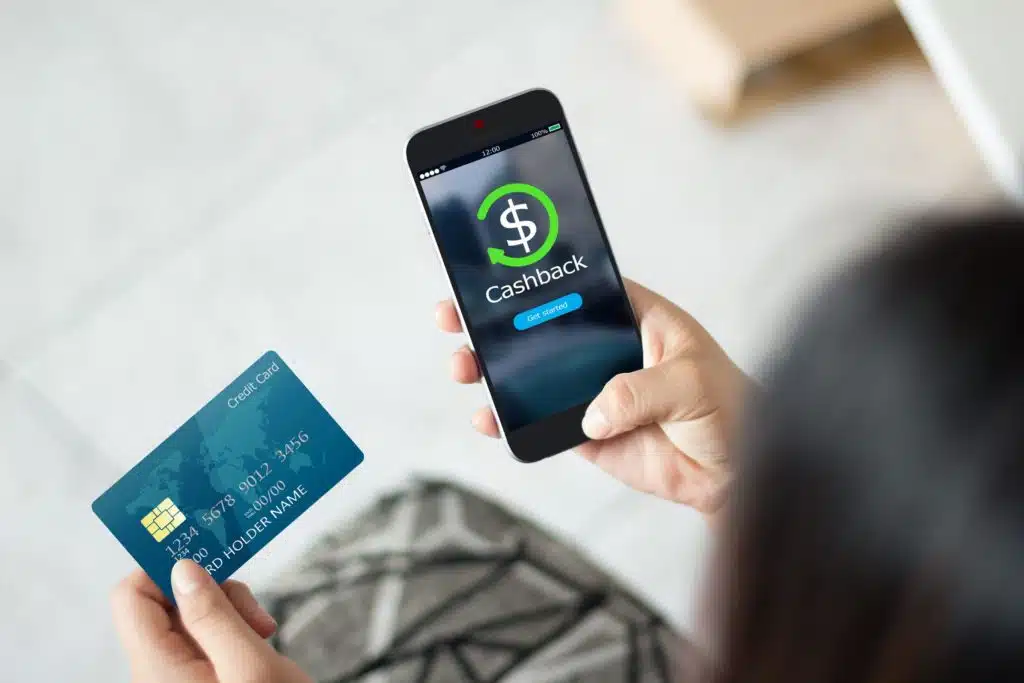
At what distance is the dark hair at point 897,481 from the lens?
1.14ft

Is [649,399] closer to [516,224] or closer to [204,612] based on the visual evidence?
[516,224]

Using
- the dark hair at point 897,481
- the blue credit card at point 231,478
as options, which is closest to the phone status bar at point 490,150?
the blue credit card at point 231,478

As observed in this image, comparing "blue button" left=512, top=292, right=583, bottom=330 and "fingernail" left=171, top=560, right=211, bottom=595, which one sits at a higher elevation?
"blue button" left=512, top=292, right=583, bottom=330

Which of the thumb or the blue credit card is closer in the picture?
the thumb

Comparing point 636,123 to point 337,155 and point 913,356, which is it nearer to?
point 337,155

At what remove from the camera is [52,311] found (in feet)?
4.78

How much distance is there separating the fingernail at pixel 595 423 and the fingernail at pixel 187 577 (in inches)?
14.6

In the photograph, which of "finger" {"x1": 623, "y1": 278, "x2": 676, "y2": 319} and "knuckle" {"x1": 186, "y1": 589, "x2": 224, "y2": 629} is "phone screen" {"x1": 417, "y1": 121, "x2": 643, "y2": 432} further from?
"knuckle" {"x1": 186, "y1": 589, "x2": 224, "y2": 629}

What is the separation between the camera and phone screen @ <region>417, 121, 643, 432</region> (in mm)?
935

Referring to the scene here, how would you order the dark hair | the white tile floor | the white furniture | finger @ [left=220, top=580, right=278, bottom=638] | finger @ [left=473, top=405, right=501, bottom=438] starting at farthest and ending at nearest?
the white tile floor, finger @ [left=473, top=405, right=501, bottom=438], finger @ [left=220, top=580, right=278, bottom=638], the white furniture, the dark hair

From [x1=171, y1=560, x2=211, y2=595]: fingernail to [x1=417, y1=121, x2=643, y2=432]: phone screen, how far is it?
0.31 metres

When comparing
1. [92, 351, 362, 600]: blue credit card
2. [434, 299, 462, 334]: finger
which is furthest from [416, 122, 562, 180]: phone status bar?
[92, 351, 362, 600]: blue credit card

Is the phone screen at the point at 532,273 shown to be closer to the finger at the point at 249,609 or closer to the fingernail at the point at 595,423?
the fingernail at the point at 595,423

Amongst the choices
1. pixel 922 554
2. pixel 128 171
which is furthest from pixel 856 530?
pixel 128 171
